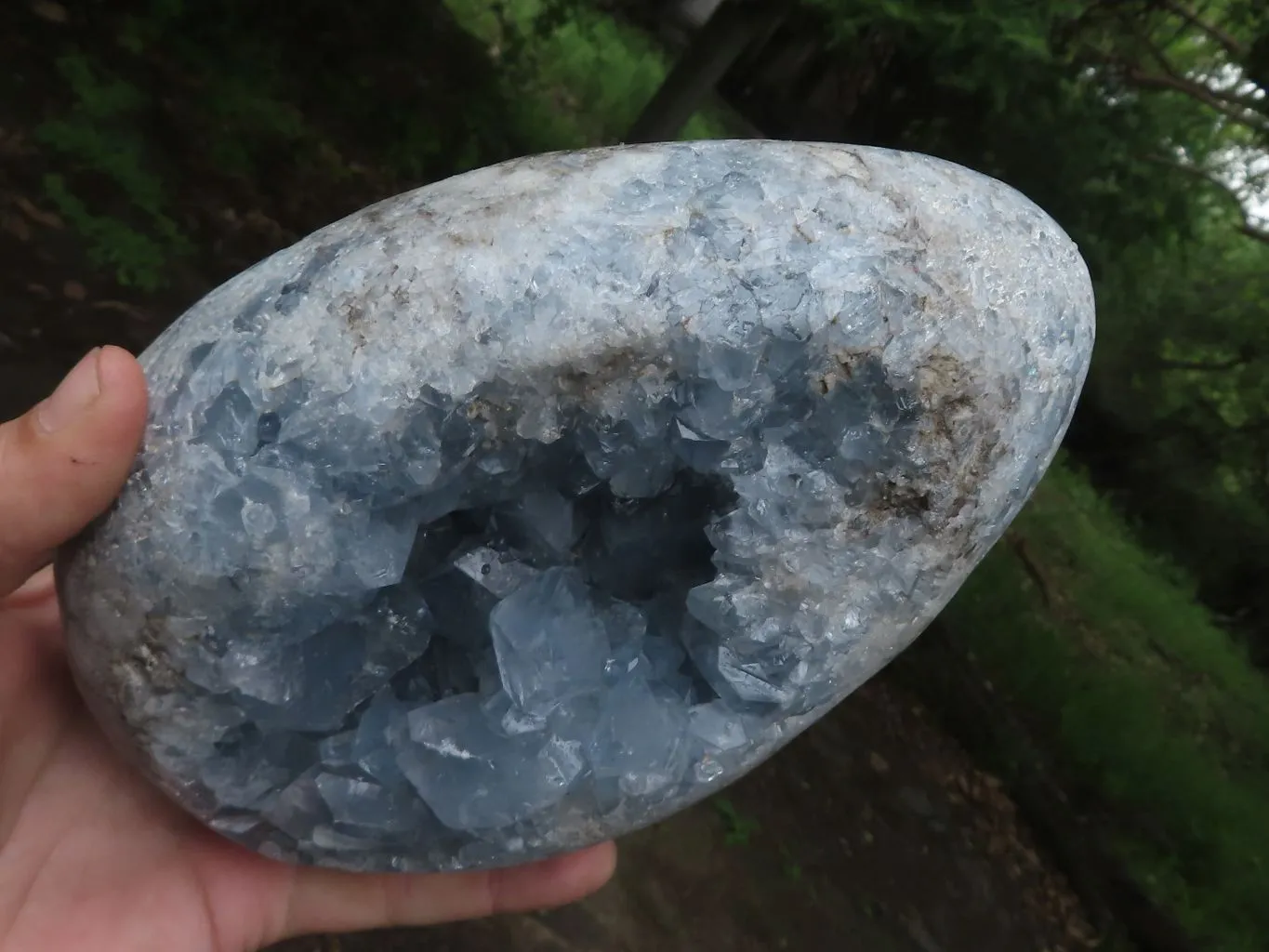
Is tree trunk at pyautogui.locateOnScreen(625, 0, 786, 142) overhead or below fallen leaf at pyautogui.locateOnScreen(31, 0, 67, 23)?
overhead

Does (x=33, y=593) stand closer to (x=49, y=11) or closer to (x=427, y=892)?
(x=427, y=892)

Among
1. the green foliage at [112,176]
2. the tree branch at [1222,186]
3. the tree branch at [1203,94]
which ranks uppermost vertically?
the tree branch at [1203,94]

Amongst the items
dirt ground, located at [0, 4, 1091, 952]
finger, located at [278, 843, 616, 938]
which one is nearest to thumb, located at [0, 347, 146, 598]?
finger, located at [278, 843, 616, 938]

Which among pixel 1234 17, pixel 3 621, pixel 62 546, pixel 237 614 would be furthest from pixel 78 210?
pixel 1234 17

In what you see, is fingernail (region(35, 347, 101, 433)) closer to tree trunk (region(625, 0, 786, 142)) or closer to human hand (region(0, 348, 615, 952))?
human hand (region(0, 348, 615, 952))

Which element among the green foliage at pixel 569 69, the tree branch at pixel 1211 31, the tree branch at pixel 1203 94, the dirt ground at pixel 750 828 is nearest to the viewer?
the dirt ground at pixel 750 828

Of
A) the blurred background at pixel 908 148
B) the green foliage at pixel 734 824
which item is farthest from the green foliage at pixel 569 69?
the green foliage at pixel 734 824

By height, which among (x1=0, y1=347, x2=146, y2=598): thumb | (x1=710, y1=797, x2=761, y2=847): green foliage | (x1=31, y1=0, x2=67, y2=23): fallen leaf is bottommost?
(x1=710, y1=797, x2=761, y2=847): green foliage

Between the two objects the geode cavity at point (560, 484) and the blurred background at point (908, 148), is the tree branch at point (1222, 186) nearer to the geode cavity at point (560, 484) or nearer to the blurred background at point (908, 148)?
the blurred background at point (908, 148)
